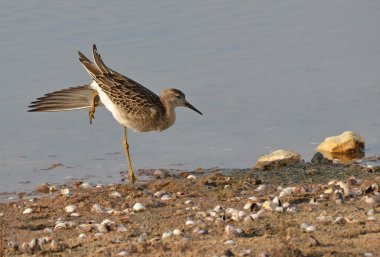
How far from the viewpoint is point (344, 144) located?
1132cm

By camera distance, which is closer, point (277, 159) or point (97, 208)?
point (97, 208)

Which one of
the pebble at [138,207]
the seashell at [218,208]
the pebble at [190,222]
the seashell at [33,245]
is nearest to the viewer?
the seashell at [33,245]

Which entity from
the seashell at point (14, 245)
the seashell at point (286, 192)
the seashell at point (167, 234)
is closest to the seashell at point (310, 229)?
the seashell at point (167, 234)

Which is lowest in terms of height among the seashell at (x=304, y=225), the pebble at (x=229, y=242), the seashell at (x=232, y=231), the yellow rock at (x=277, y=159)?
the pebble at (x=229, y=242)

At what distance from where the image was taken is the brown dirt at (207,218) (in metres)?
7.33

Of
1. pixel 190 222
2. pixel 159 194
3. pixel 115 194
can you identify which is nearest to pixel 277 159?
pixel 159 194

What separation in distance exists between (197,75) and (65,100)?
258cm

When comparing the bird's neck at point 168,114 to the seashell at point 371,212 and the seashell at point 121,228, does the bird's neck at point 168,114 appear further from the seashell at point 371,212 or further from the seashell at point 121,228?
the seashell at point 371,212

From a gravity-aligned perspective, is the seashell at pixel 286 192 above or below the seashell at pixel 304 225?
above

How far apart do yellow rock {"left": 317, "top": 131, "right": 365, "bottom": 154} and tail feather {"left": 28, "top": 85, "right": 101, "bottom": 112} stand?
9.41 feet

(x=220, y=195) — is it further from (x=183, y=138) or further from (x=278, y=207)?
(x=183, y=138)

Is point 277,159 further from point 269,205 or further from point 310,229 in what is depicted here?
point 310,229

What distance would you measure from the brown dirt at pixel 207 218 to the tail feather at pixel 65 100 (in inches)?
59.4

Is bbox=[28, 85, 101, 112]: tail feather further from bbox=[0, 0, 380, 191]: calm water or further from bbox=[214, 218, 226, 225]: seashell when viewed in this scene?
bbox=[214, 218, 226, 225]: seashell
